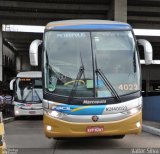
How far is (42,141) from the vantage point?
1348 centimetres

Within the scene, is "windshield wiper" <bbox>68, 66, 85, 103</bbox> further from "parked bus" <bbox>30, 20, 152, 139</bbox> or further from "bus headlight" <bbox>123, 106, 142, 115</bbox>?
"bus headlight" <bbox>123, 106, 142, 115</bbox>

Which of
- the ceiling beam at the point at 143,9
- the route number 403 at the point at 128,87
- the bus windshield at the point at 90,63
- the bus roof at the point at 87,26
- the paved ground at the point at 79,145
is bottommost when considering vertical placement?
the paved ground at the point at 79,145

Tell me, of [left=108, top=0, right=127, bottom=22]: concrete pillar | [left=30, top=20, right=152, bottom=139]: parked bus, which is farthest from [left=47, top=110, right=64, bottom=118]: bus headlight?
[left=108, top=0, right=127, bottom=22]: concrete pillar

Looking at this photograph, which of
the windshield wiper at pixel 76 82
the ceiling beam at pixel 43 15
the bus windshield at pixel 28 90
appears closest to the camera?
the windshield wiper at pixel 76 82

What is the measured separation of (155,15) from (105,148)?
24524 millimetres

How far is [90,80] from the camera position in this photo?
1109cm

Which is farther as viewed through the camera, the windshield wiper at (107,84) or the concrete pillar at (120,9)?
the concrete pillar at (120,9)

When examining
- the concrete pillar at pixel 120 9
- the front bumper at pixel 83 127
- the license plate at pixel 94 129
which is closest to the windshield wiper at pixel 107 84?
the front bumper at pixel 83 127

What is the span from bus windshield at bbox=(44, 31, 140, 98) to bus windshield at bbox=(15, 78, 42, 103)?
47.9ft

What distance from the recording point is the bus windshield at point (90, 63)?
11.1m

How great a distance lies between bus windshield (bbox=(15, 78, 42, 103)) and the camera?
85.2 feet

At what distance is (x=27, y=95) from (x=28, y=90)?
0.32m

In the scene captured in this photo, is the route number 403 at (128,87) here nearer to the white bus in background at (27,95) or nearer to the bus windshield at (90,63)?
the bus windshield at (90,63)

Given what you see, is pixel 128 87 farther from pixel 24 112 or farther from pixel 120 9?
pixel 120 9
